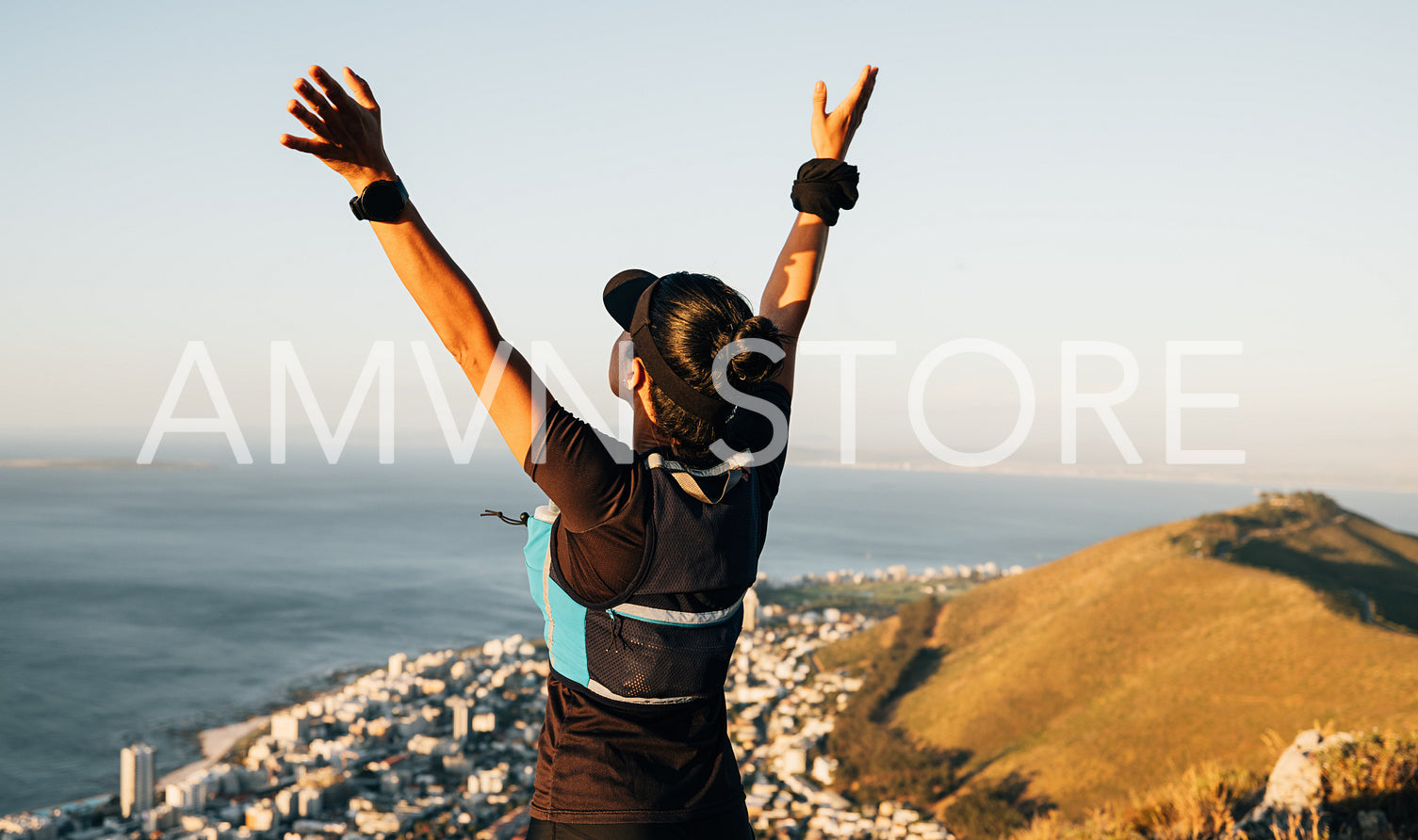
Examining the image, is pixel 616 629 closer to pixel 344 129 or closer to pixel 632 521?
pixel 632 521

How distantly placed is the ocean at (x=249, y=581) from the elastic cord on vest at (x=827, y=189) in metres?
19.1

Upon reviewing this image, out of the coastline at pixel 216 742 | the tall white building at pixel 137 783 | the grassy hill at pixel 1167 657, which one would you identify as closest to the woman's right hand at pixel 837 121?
the grassy hill at pixel 1167 657

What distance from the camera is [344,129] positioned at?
101 cm

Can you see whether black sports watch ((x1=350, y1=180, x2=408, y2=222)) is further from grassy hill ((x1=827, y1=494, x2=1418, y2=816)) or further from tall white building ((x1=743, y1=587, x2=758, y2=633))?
tall white building ((x1=743, y1=587, x2=758, y2=633))

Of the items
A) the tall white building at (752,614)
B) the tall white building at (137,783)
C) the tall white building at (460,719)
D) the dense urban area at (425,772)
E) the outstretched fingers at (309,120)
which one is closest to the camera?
the outstretched fingers at (309,120)

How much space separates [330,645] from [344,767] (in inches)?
577

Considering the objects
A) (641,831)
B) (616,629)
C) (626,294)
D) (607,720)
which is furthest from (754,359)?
(641,831)

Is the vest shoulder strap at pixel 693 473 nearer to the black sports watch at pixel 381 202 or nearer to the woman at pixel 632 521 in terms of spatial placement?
the woman at pixel 632 521

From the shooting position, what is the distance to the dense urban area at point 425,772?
1162cm

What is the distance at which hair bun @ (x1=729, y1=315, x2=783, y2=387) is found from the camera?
1.10 m

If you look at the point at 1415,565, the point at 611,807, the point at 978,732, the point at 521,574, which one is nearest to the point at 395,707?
the point at 978,732

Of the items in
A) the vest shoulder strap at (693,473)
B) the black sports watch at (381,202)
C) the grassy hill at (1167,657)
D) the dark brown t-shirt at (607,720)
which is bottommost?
the grassy hill at (1167,657)

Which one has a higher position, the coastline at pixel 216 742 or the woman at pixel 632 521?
the woman at pixel 632 521

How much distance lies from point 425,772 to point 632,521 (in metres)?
15.4
